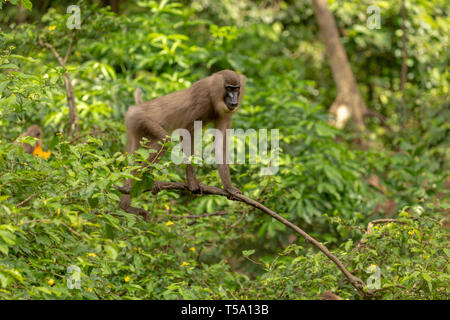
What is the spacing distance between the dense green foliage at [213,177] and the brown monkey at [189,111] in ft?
1.31

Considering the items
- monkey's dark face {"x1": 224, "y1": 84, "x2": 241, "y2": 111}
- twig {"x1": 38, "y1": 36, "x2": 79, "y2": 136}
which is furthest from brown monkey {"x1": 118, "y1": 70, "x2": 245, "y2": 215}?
twig {"x1": 38, "y1": 36, "x2": 79, "y2": 136}

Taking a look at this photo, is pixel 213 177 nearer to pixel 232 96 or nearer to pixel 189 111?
pixel 189 111

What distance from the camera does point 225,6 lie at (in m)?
14.5

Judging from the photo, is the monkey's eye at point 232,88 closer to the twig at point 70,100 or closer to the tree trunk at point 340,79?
the twig at point 70,100

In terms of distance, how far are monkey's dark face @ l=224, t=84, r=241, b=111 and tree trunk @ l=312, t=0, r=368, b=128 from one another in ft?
23.8

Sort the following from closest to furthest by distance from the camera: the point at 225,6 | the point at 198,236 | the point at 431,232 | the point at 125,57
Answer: the point at 431,232 < the point at 198,236 < the point at 125,57 < the point at 225,6

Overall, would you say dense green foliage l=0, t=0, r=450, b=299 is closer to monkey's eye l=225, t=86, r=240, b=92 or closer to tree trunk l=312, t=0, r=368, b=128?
tree trunk l=312, t=0, r=368, b=128

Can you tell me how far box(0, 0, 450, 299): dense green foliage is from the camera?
4125mm

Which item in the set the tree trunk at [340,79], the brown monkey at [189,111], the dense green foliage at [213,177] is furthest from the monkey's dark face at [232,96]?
the tree trunk at [340,79]

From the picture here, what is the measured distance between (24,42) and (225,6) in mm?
8162

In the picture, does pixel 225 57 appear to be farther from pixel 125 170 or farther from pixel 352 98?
pixel 125 170

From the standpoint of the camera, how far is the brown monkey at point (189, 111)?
5949 mm

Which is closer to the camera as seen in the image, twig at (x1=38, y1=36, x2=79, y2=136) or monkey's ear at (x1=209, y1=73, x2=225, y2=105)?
monkey's ear at (x1=209, y1=73, x2=225, y2=105)
